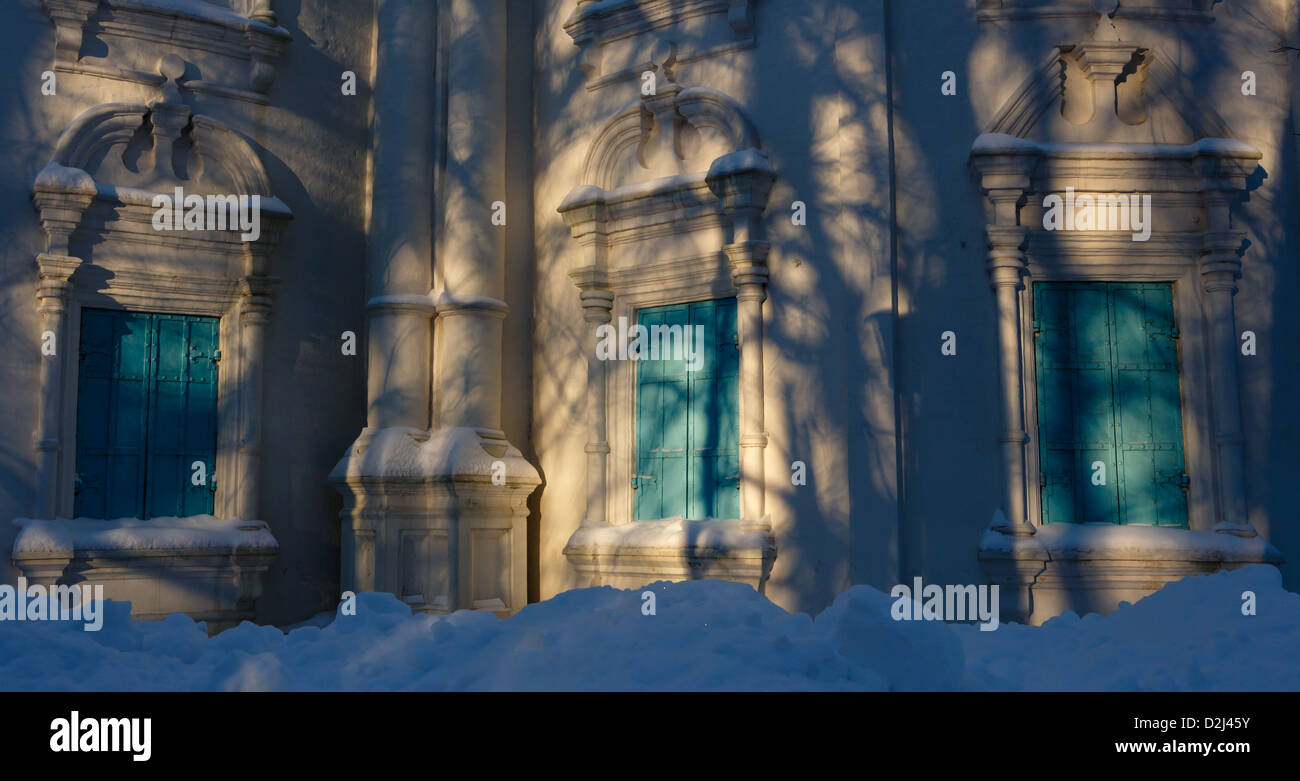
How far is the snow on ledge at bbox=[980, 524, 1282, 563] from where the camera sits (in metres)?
7.10

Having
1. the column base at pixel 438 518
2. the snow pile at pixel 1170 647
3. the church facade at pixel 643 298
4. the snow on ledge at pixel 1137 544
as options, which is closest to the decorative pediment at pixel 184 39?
the church facade at pixel 643 298

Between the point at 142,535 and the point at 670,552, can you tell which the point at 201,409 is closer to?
the point at 142,535

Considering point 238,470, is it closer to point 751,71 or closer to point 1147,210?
point 751,71

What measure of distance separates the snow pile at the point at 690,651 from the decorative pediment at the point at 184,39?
5788 millimetres

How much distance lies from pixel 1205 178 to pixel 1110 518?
243cm

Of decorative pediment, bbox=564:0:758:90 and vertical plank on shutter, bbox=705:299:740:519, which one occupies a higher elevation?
decorative pediment, bbox=564:0:758:90

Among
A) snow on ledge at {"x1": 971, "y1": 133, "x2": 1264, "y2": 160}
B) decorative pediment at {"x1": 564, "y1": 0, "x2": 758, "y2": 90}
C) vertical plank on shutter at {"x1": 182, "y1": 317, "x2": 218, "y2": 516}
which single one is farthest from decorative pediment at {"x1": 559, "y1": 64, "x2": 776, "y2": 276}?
vertical plank on shutter at {"x1": 182, "y1": 317, "x2": 218, "y2": 516}

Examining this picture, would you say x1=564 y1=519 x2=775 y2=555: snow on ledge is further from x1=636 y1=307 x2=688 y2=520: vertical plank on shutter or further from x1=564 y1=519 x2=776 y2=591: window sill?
x1=636 y1=307 x2=688 y2=520: vertical plank on shutter

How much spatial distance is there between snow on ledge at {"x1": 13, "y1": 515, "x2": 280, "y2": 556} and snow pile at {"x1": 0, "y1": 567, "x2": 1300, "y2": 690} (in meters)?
3.97

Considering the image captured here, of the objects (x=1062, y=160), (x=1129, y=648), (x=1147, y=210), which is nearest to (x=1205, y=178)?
(x=1147, y=210)

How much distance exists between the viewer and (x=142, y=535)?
8.24m

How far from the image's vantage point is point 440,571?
844 centimetres

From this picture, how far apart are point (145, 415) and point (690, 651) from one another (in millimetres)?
6463

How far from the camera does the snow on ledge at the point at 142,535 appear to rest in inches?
309
